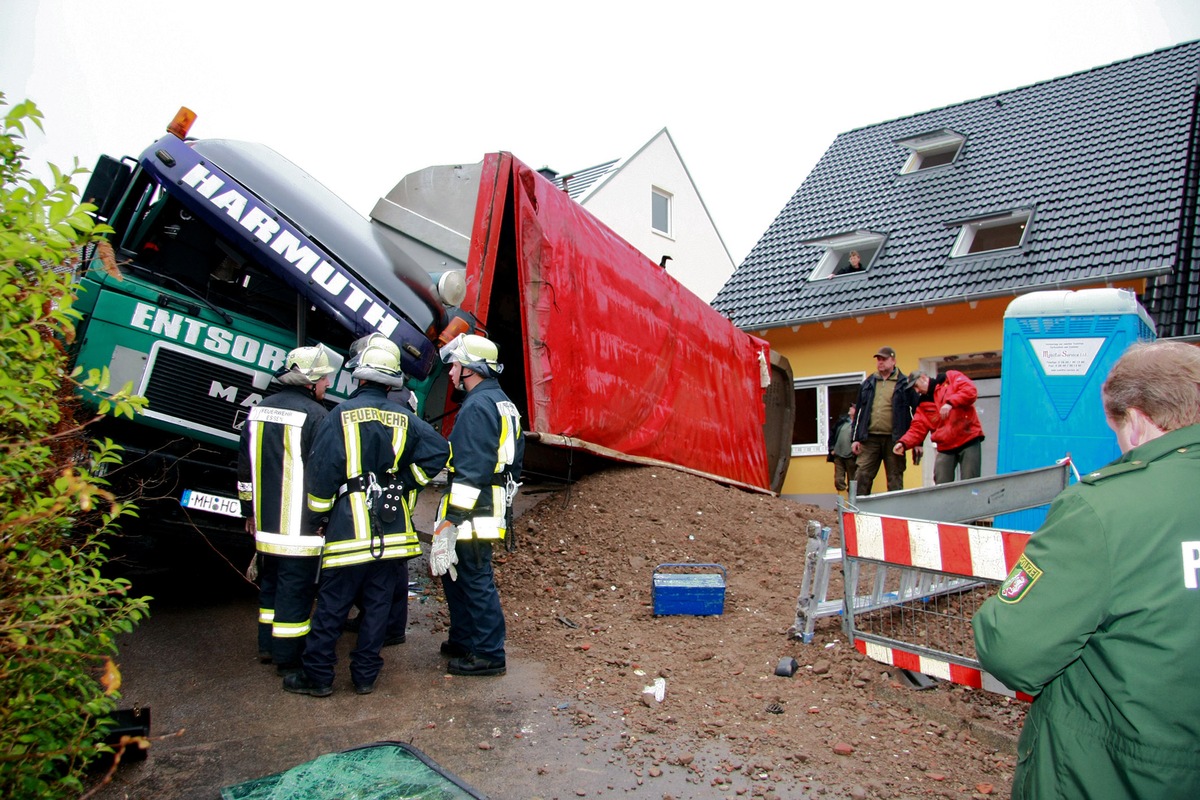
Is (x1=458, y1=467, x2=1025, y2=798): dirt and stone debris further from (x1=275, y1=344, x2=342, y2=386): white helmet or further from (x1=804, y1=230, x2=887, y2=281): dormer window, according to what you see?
(x1=804, y1=230, x2=887, y2=281): dormer window

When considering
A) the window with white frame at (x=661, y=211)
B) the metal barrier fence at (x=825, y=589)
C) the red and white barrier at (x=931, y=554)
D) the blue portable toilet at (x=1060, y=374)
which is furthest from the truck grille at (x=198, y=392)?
the window with white frame at (x=661, y=211)

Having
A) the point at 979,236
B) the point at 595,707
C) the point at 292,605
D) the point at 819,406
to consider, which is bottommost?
the point at 595,707

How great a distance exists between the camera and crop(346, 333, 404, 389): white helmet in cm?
409

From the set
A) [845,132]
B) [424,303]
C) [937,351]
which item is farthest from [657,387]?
[845,132]

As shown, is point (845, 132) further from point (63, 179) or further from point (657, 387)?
point (63, 179)

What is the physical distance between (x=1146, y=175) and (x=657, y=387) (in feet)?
26.7

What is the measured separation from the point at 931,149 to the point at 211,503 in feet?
44.3

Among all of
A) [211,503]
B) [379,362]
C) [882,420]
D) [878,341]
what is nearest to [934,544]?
[379,362]

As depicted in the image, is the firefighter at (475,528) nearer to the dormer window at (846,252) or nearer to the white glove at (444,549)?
the white glove at (444,549)

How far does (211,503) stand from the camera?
441 cm

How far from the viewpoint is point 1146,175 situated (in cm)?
1080

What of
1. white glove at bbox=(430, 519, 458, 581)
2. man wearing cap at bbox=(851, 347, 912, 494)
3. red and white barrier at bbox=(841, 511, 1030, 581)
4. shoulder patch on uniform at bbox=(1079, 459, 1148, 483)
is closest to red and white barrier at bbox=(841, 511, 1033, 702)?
red and white barrier at bbox=(841, 511, 1030, 581)

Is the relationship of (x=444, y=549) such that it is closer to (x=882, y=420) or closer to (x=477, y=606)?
(x=477, y=606)

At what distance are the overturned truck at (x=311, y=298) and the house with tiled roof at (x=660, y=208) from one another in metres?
11.4
